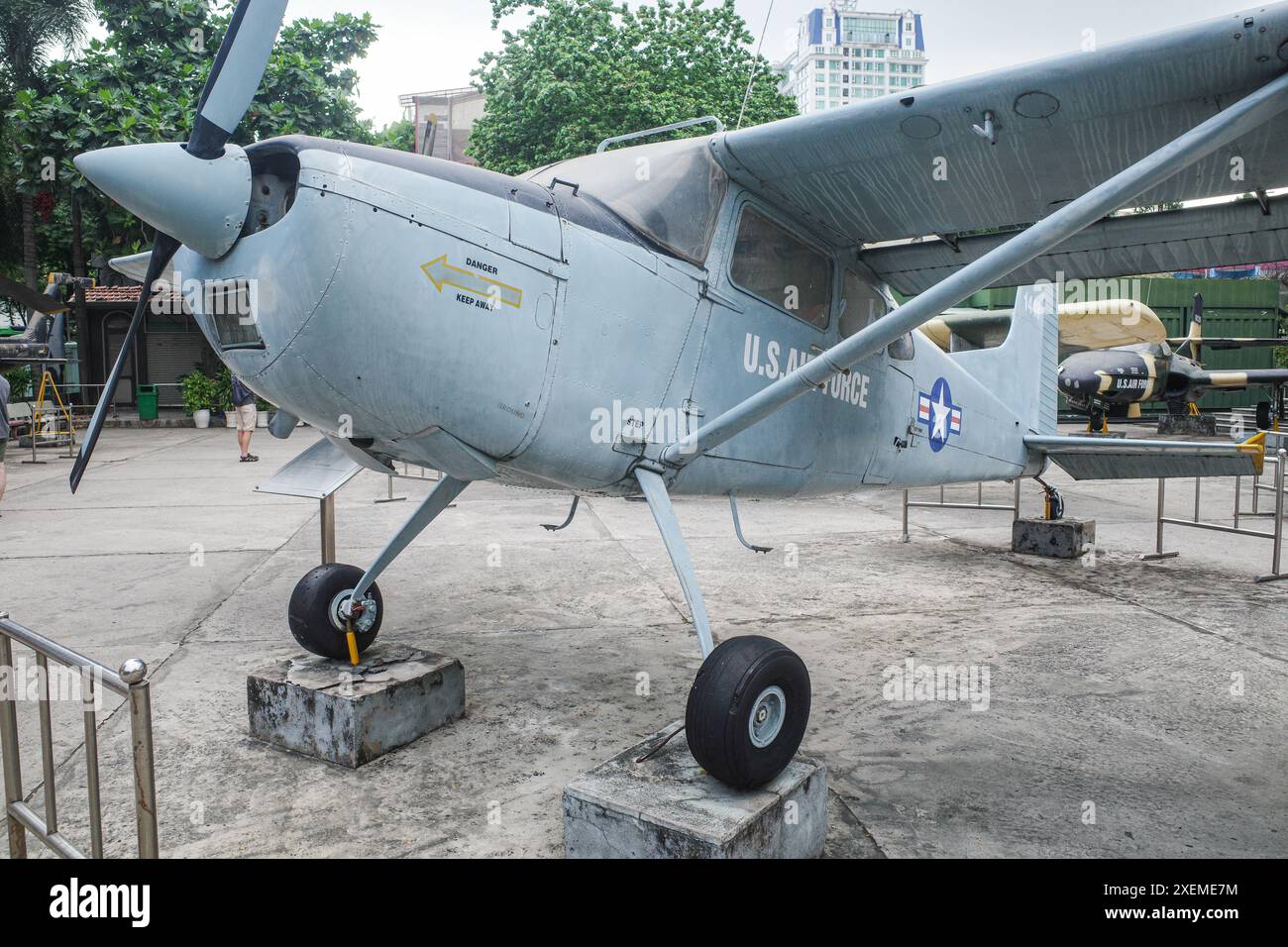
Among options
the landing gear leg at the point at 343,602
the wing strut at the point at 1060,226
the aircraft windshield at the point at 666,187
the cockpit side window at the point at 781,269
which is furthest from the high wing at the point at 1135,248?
the landing gear leg at the point at 343,602

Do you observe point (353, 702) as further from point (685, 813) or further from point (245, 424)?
point (245, 424)

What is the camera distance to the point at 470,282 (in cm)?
278

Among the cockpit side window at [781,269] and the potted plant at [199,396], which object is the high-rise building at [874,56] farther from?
the cockpit side window at [781,269]

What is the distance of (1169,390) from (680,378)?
69.4 feet

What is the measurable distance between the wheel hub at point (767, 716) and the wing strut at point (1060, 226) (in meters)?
1.09

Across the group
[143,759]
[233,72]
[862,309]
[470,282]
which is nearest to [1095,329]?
[862,309]

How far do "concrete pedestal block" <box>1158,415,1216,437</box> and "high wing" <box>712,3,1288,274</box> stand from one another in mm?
23330

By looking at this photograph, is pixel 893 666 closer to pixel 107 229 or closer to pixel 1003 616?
pixel 1003 616

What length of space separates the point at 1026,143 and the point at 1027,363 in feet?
13.4

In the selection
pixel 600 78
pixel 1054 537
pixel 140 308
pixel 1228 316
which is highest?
pixel 600 78

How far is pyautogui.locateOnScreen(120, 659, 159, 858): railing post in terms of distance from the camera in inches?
75.4

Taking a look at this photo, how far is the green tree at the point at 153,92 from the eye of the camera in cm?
2039
